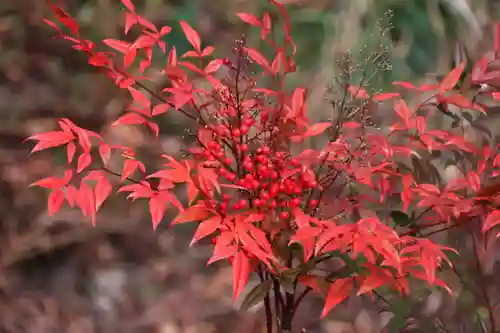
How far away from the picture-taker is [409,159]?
1121 mm

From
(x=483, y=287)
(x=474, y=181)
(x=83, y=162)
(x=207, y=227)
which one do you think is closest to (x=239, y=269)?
(x=207, y=227)

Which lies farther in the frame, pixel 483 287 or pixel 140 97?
pixel 483 287

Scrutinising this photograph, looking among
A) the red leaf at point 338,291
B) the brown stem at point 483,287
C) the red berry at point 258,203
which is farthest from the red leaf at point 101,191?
the brown stem at point 483,287

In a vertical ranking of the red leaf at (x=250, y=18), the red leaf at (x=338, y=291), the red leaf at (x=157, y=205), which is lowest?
the red leaf at (x=338, y=291)

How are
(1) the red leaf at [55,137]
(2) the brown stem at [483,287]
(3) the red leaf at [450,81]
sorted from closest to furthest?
(1) the red leaf at [55,137] < (3) the red leaf at [450,81] < (2) the brown stem at [483,287]

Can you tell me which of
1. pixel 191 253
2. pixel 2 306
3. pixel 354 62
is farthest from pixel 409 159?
pixel 2 306

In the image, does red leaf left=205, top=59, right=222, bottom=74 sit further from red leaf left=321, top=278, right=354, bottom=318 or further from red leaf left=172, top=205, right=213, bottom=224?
A: red leaf left=321, top=278, right=354, bottom=318

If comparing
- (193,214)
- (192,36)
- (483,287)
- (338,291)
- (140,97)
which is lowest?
(483,287)

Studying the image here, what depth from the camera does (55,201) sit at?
86cm

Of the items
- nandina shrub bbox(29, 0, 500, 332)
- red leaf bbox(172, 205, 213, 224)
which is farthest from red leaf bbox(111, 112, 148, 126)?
red leaf bbox(172, 205, 213, 224)

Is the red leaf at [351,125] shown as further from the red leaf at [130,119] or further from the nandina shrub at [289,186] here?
the red leaf at [130,119]

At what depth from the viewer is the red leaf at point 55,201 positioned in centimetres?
84

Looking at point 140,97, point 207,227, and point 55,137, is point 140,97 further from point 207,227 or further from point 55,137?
point 207,227

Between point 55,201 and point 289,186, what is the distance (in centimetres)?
36
